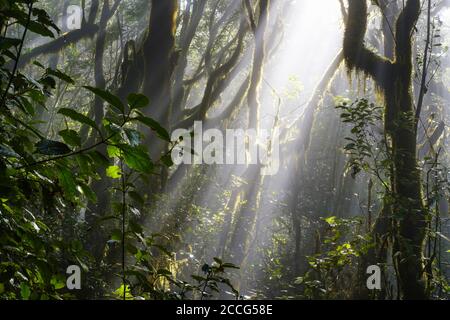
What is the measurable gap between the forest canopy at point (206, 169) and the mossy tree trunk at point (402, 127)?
0.02 metres

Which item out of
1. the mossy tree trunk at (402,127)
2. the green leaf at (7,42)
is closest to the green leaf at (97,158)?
the green leaf at (7,42)

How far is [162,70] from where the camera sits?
7.11 m

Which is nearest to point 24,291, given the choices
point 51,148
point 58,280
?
point 58,280

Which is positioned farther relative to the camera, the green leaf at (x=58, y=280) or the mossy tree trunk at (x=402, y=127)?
the mossy tree trunk at (x=402, y=127)

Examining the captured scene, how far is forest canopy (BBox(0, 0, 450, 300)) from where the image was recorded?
163 cm

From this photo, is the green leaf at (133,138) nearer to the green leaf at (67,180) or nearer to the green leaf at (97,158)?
the green leaf at (97,158)

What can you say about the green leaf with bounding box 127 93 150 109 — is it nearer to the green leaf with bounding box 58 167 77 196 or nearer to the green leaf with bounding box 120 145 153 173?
the green leaf with bounding box 120 145 153 173

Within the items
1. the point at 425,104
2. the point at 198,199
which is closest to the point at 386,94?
the point at 198,199

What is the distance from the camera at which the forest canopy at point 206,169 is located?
5.35 feet

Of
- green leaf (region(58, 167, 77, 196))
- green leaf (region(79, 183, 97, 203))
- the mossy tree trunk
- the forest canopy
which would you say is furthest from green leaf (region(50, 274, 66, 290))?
the mossy tree trunk

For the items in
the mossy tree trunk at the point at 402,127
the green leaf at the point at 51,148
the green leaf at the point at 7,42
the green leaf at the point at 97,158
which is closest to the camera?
the green leaf at the point at 51,148

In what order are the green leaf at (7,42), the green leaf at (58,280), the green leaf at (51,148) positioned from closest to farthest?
1. the green leaf at (51,148)
2. the green leaf at (7,42)
3. the green leaf at (58,280)
